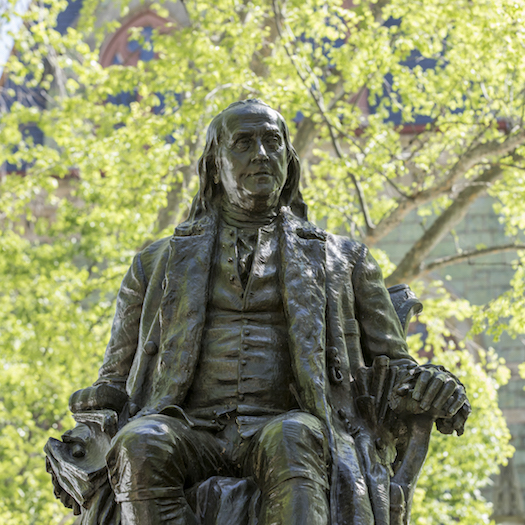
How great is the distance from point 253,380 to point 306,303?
1.35ft

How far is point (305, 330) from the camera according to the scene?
394 centimetres

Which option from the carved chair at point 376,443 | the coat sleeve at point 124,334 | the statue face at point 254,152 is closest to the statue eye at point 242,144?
the statue face at point 254,152

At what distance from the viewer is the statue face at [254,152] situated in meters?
4.23

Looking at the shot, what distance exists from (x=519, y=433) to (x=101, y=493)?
13779mm

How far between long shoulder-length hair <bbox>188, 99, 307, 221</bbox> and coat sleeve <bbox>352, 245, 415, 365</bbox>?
0.43m

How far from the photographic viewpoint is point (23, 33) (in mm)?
12406

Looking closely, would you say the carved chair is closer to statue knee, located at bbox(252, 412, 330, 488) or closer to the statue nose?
statue knee, located at bbox(252, 412, 330, 488)

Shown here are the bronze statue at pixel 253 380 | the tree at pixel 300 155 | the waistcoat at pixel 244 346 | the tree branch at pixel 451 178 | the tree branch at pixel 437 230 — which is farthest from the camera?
the tree at pixel 300 155

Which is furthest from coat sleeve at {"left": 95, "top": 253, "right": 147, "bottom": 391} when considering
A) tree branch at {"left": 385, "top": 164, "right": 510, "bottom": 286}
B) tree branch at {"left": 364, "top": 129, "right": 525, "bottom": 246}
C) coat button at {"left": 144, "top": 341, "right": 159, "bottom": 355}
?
tree branch at {"left": 364, "top": 129, "right": 525, "bottom": 246}

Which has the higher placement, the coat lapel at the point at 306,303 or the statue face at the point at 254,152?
the statue face at the point at 254,152

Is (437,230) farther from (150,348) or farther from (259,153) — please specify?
(150,348)

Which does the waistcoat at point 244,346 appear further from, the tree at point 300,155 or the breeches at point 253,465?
the tree at point 300,155

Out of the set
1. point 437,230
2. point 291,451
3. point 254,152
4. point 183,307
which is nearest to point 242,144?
point 254,152

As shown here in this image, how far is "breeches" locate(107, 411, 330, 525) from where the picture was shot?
10.7 ft
